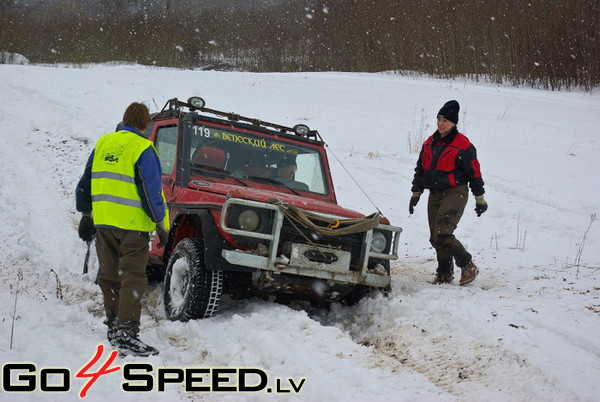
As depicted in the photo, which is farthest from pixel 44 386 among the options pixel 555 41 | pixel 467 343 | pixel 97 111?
pixel 555 41

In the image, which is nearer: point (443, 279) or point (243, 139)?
point (243, 139)

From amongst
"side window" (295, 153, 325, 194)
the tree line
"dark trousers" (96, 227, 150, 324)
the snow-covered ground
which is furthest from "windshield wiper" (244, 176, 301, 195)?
the tree line

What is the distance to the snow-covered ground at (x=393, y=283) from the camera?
3.16m

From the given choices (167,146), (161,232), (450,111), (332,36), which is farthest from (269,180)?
(332,36)

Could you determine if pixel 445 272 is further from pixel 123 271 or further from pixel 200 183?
pixel 123 271

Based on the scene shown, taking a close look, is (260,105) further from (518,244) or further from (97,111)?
(518,244)

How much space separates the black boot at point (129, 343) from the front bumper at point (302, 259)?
81 centimetres

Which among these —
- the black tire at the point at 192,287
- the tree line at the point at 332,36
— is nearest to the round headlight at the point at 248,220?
the black tire at the point at 192,287

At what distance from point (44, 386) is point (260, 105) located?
40.7 feet

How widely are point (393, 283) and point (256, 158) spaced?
188cm

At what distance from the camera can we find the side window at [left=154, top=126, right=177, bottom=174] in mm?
5219

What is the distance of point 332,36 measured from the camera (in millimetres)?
25078

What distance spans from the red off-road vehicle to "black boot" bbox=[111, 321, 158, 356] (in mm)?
565

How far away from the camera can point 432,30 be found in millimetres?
20969
